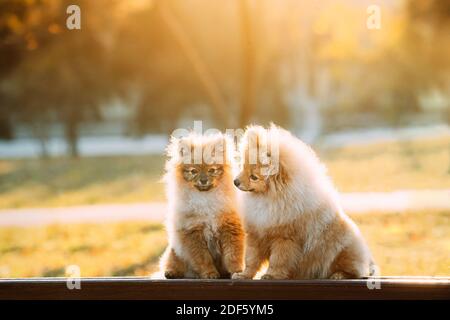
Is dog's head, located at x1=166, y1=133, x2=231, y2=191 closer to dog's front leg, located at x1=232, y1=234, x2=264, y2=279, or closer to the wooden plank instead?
dog's front leg, located at x1=232, y1=234, x2=264, y2=279

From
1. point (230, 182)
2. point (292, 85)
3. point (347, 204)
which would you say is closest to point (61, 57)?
point (292, 85)

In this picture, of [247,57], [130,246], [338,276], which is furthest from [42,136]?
[338,276]

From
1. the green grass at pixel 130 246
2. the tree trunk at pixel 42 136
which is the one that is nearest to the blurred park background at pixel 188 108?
the green grass at pixel 130 246

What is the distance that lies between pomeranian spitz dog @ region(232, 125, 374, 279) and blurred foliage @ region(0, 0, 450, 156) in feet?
46.4

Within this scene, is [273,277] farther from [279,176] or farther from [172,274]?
[172,274]

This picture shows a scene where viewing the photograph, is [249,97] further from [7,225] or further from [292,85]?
[292,85]

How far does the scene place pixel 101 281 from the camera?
4.41 meters

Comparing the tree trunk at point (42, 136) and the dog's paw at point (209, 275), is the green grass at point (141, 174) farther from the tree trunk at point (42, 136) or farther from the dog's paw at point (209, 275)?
the dog's paw at point (209, 275)

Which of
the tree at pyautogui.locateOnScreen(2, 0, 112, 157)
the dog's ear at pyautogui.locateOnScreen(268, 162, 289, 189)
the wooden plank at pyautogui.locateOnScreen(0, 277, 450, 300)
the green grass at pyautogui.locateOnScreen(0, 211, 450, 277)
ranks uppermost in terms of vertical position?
the tree at pyautogui.locateOnScreen(2, 0, 112, 157)

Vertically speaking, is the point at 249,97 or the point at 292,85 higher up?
the point at 292,85

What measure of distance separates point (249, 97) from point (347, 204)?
333 cm

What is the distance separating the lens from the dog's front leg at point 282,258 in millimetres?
4430

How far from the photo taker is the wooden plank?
13.7 ft

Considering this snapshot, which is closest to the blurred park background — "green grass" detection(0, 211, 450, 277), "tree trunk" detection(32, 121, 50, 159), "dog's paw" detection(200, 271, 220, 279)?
"green grass" detection(0, 211, 450, 277)
